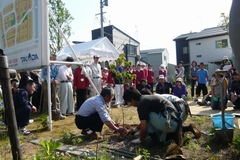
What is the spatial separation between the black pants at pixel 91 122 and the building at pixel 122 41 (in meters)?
25.3

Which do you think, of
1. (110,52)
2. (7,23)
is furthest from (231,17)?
(110,52)

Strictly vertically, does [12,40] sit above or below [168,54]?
below

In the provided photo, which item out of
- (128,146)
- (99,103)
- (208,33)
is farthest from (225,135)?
(208,33)

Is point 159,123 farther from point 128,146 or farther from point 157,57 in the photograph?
point 157,57

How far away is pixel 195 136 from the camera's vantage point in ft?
13.6

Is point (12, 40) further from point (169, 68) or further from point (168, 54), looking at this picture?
point (168, 54)

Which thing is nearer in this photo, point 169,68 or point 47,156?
point 47,156

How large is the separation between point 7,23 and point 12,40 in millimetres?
574

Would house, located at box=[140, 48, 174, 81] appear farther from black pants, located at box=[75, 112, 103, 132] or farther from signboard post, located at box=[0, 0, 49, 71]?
Answer: black pants, located at box=[75, 112, 103, 132]

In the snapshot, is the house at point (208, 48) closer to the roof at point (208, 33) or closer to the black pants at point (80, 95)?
the roof at point (208, 33)

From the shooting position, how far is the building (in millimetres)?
29750

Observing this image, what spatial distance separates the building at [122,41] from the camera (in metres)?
29.8

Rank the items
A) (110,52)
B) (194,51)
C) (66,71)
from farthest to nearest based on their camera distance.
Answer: (194,51) < (110,52) < (66,71)

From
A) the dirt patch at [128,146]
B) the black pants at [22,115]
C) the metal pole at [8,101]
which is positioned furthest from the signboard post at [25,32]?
the metal pole at [8,101]
